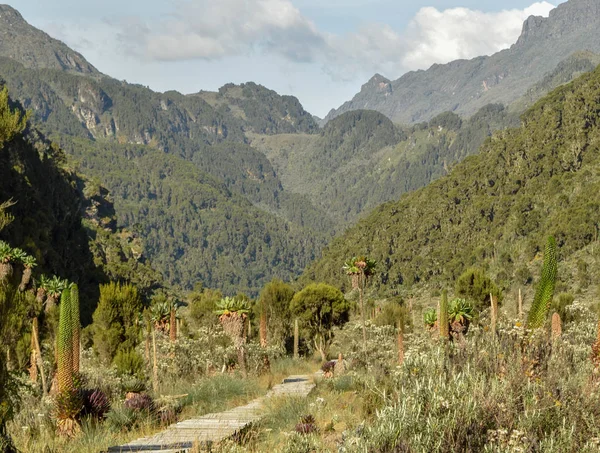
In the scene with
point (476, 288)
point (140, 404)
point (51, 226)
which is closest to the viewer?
point (140, 404)

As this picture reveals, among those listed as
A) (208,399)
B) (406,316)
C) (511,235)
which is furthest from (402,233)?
(208,399)

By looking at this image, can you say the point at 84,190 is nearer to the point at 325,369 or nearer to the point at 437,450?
the point at 325,369

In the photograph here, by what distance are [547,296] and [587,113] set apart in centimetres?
12073

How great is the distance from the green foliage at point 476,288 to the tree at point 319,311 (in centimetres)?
904

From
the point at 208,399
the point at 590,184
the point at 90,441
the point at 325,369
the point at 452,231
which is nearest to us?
the point at 90,441

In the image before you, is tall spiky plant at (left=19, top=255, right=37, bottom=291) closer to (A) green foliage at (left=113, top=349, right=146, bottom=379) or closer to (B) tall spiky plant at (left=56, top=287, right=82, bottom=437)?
(A) green foliage at (left=113, top=349, right=146, bottom=379)

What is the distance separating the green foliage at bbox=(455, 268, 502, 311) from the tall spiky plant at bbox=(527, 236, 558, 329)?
35.8 metres

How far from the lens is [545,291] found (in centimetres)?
928

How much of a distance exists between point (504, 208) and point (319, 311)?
3098 inches

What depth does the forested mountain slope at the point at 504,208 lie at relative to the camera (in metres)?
94.6

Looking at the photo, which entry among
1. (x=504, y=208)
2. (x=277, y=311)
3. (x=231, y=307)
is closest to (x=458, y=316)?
(x=231, y=307)

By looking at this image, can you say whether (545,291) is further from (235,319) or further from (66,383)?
(235,319)

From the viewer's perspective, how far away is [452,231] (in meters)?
130

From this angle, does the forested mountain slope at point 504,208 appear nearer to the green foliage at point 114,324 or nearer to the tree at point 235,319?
the green foliage at point 114,324
